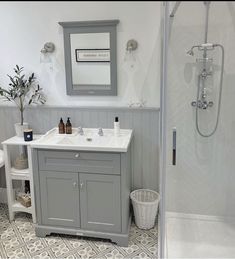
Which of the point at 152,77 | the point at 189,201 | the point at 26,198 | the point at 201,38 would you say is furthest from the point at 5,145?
the point at 201,38

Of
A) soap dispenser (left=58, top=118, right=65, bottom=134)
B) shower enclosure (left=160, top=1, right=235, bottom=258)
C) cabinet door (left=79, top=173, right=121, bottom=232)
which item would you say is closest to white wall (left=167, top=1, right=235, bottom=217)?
shower enclosure (left=160, top=1, right=235, bottom=258)

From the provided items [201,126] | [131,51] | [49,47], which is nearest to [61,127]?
[49,47]

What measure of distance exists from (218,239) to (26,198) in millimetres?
1827

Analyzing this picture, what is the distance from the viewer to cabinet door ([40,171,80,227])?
2.39 metres

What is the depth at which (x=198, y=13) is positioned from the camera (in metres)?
2.30

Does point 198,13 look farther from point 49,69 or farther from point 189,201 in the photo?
point 189,201

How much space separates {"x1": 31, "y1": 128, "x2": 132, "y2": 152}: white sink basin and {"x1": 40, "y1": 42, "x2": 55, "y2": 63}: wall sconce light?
0.70 meters

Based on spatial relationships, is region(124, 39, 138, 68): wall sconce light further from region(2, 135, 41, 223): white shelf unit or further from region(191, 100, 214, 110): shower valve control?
region(2, 135, 41, 223): white shelf unit

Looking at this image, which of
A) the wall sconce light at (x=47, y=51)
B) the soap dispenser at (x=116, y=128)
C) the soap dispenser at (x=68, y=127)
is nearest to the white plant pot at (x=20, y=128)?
the soap dispenser at (x=68, y=127)

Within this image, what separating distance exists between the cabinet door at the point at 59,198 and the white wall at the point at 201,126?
2.98 feet

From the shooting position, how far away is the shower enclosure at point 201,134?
2.32 meters

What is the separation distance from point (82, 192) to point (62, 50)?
137 centimetres

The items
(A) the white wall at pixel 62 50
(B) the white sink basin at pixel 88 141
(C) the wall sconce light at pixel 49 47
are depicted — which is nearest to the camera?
(B) the white sink basin at pixel 88 141

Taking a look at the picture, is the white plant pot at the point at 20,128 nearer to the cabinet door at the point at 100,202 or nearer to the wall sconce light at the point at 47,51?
the wall sconce light at the point at 47,51
